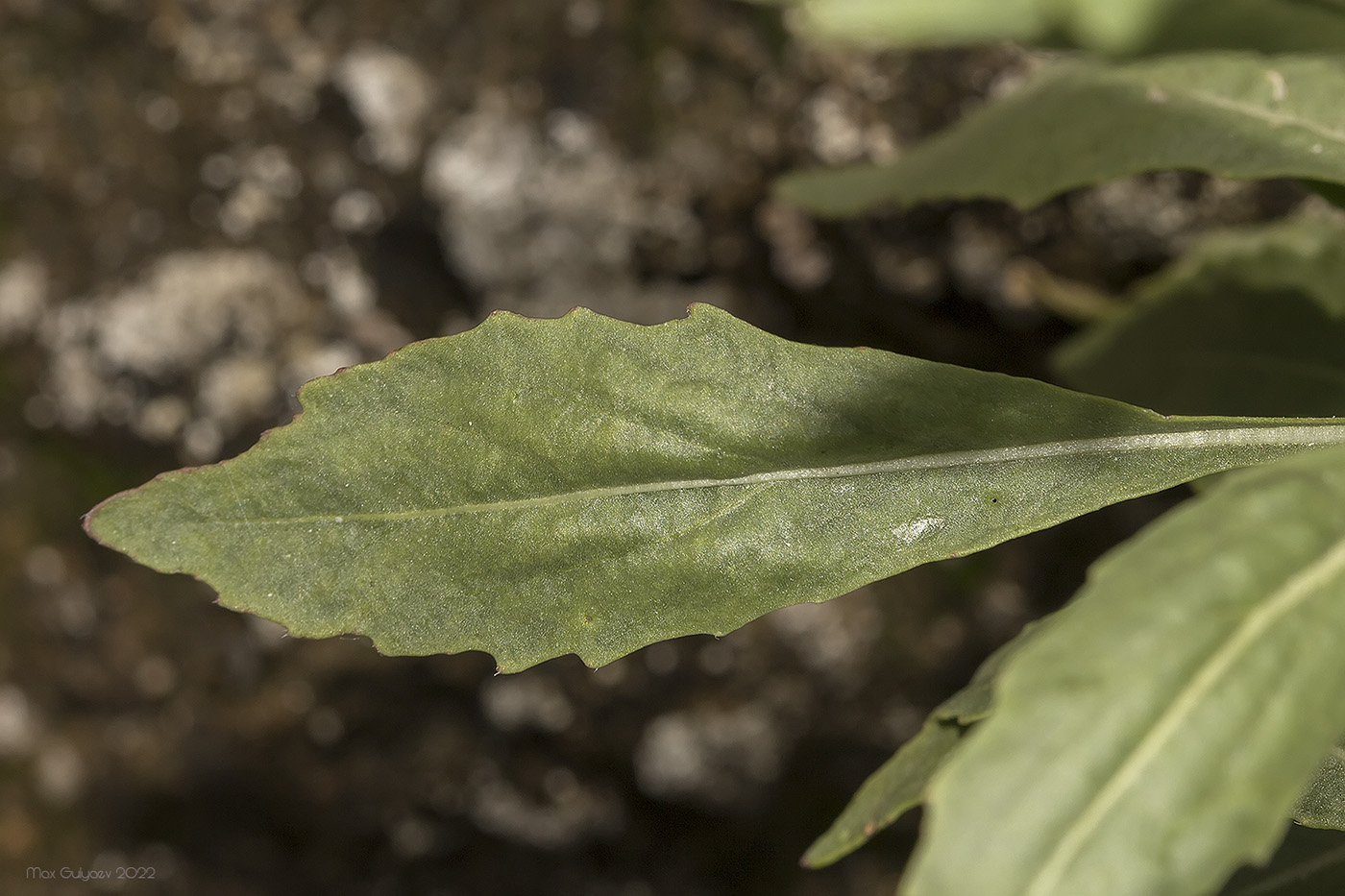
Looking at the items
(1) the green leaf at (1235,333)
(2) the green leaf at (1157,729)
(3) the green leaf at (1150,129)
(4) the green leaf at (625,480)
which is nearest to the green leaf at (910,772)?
(4) the green leaf at (625,480)

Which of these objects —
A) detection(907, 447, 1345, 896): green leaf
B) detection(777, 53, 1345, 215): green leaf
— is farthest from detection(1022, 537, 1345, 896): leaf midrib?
detection(777, 53, 1345, 215): green leaf

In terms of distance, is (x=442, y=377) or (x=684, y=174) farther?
(x=684, y=174)

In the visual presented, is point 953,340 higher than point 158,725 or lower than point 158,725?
higher

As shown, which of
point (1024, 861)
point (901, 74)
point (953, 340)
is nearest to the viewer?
point (1024, 861)

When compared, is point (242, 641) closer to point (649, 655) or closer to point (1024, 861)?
point (649, 655)

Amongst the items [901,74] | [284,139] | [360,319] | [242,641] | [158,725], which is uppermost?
[901,74]

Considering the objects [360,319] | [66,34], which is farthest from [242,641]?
[66,34]
